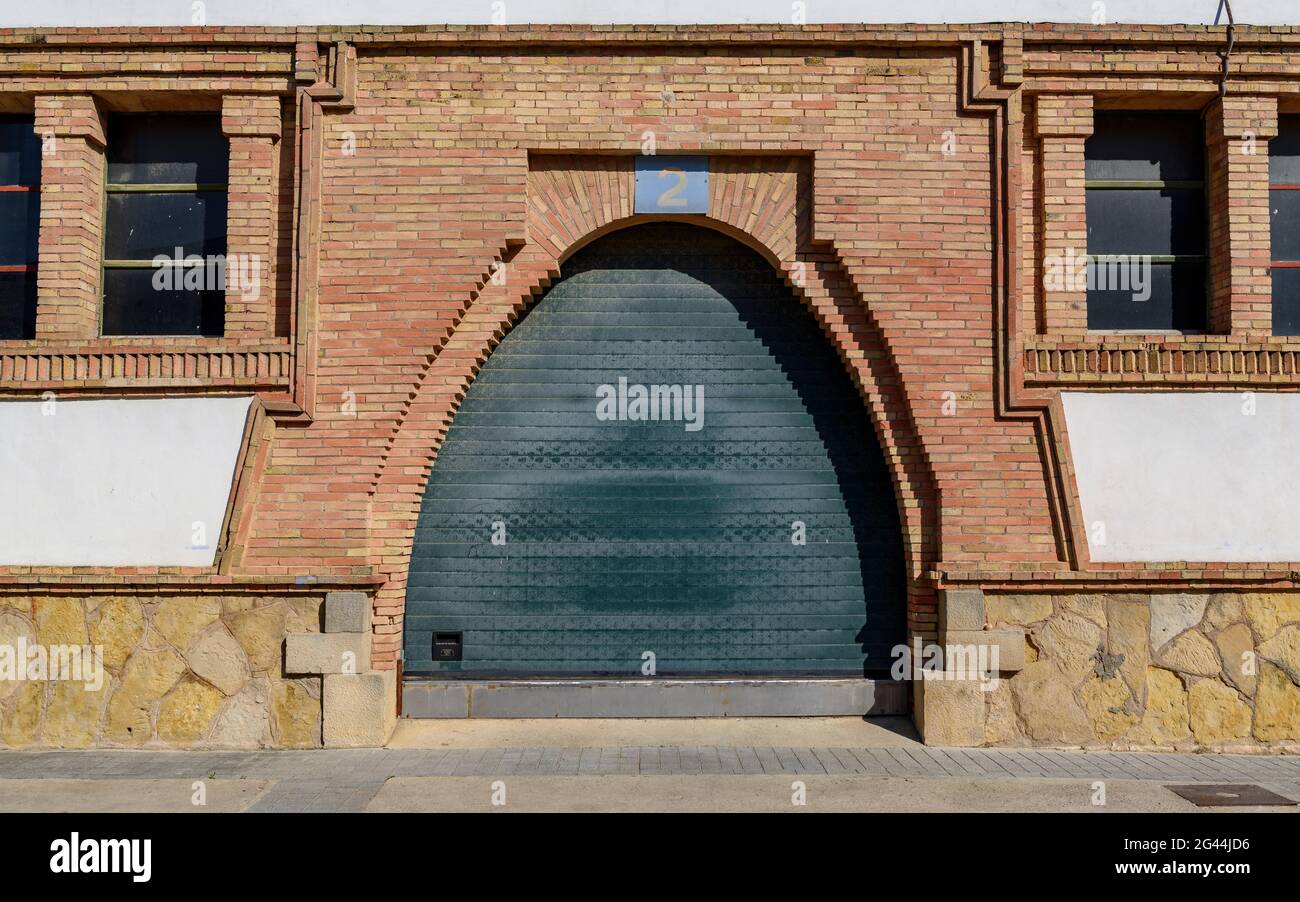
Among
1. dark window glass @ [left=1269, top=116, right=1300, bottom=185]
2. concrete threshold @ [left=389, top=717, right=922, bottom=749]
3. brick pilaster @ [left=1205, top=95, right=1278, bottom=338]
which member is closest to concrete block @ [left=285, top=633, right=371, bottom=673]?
concrete threshold @ [left=389, top=717, right=922, bottom=749]

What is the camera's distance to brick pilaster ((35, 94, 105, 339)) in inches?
310

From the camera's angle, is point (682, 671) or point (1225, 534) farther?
point (682, 671)

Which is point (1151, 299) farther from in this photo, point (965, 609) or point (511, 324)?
point (511, 324)

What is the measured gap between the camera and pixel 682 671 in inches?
320

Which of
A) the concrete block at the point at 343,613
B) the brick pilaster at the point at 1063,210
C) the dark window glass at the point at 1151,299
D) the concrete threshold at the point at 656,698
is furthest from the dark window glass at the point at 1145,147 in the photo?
the concrete block at the point at 343,613

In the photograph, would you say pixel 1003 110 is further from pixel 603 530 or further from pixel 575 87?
pixel 603 530

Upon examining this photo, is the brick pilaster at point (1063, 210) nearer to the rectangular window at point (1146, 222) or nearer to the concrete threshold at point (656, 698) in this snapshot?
the rectangular window at point (1146, 222)

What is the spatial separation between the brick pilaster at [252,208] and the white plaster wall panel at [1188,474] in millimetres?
6138

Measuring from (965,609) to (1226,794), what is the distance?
195cm

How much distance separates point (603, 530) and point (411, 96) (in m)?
3.66

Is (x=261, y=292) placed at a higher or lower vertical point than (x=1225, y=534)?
higher

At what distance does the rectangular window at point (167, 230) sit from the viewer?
26.7ft

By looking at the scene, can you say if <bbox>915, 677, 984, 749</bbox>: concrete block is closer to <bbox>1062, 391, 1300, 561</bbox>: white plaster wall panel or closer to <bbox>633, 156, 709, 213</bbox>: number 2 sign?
<bbox>1062, 391, 1300, 561</bbox>: white plaster wall panel

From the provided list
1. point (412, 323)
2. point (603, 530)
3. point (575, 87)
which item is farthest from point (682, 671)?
point (575, 87)
